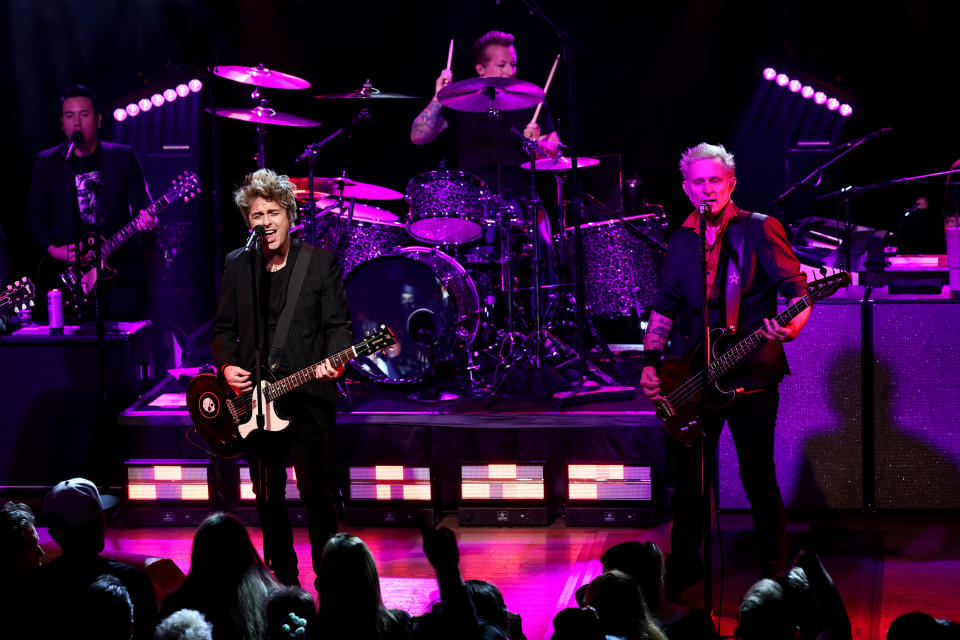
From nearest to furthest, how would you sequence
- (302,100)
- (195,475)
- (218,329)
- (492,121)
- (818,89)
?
(218,329) < (195,475) < (492,121) < (818,89) < (302,100)

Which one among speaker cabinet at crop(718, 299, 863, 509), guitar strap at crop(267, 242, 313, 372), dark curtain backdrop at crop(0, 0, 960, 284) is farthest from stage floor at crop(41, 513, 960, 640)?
dark curtain backdrop at crop(0, 0, 960, 284)

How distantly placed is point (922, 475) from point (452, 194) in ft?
12.6

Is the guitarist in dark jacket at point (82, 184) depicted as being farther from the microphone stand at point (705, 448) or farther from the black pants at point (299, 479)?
the microphone stand at point (705, 448)

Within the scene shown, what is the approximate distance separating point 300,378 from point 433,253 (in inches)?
115

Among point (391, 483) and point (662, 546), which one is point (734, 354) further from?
point (391, 483)

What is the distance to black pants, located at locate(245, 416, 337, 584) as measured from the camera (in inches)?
217

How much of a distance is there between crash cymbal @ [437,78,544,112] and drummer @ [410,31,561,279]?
0.80 m

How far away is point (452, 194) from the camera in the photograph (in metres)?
8.16

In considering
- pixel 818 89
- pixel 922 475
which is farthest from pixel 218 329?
pixel 818 89

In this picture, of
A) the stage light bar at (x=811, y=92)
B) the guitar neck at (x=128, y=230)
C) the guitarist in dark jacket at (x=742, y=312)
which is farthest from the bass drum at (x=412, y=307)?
the stage light bar at (x=811, y=92)

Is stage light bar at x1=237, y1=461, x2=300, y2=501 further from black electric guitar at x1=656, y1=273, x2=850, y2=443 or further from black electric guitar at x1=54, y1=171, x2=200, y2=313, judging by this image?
black electric guitar at x1=656, y1=273, x2=850, y2=443

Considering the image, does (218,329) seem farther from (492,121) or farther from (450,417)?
(492,121)

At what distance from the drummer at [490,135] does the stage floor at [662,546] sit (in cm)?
298

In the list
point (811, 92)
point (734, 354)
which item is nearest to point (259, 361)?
point (734, 354)
